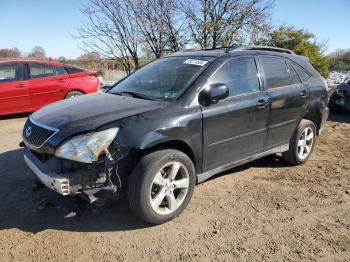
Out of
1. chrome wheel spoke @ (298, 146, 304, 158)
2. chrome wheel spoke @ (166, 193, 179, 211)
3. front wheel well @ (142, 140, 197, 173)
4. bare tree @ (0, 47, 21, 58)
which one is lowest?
chrome wheel spoke @ (166, 193, 179, 211)

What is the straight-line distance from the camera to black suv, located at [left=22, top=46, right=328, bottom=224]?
331 centimetres

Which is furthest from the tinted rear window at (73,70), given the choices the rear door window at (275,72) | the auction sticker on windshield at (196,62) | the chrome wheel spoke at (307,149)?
the chrome wheel spoke at (307,149)

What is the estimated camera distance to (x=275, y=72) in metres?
5.01

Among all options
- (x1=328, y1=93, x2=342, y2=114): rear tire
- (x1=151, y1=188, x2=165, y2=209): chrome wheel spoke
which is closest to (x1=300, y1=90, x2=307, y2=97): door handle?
(x1=151, y1=188, x2=165, y2=209): chrome wheel spoke

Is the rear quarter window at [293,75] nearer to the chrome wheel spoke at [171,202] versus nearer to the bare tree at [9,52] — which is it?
the chrome wheel spoke at [171,202]

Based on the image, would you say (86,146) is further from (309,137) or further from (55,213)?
(309,137)

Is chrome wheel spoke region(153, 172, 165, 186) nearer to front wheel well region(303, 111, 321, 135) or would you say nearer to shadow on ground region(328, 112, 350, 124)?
front wheel well region(303, 111, 321, 135)

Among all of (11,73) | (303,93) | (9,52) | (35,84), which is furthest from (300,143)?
(9,52)

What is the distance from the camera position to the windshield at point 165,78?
409 cm

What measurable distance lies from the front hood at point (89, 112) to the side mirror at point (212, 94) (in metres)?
0.43

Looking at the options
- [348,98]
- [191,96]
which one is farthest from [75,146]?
[348,98]

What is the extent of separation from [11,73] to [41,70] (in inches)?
28.8

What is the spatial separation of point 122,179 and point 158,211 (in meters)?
0.51

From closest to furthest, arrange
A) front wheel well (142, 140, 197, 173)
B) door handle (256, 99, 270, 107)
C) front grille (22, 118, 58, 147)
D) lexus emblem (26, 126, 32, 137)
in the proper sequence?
front grille (22, 118, 58, 147), front wheel well (142, 140, 197, 173), lexus emblem (26, 126, 32, 137), door handle (256, 99, 270, 107)
